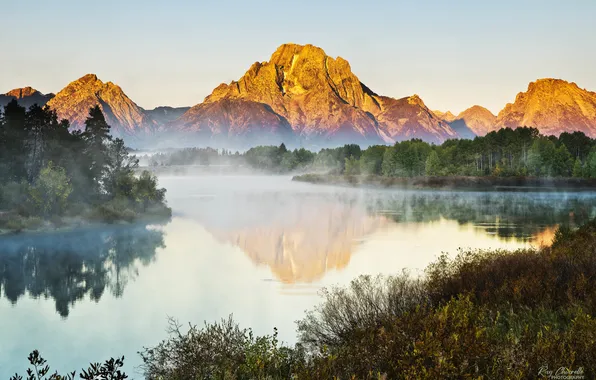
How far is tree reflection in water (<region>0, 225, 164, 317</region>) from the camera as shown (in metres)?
39.9

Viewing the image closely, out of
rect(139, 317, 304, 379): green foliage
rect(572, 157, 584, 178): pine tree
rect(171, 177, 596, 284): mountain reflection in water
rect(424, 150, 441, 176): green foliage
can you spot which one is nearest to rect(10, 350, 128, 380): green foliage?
rect(139, 317, 304, 379): green foliage

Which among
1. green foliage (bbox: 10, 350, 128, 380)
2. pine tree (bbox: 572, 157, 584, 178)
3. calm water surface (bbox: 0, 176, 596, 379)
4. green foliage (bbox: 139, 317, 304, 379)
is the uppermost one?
pine tree (bbox: 572, 157, 584, 178)

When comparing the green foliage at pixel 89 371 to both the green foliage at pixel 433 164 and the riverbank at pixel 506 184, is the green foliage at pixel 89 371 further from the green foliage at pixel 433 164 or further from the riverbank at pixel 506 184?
the green foliage at pixel 433 164

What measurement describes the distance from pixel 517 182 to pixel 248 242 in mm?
121206

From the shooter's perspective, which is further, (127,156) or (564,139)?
(564,139)

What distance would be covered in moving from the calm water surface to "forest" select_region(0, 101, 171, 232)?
5741mm

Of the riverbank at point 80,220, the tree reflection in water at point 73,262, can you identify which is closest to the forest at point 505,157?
the riverbank at point 80,220

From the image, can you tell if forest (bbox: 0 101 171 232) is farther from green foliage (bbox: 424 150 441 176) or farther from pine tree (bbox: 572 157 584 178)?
pine tree (bbox: 572 157 584 178)

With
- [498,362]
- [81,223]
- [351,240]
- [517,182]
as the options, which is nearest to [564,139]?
[517,182]

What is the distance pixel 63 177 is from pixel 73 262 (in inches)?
989

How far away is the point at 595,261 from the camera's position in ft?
65.1

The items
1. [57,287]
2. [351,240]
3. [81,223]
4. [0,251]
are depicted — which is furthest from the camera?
[81,223]

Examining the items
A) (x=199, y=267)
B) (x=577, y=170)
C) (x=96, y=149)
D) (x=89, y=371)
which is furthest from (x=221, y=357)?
(x=577, y=170)

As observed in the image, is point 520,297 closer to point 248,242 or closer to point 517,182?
point 248,242
